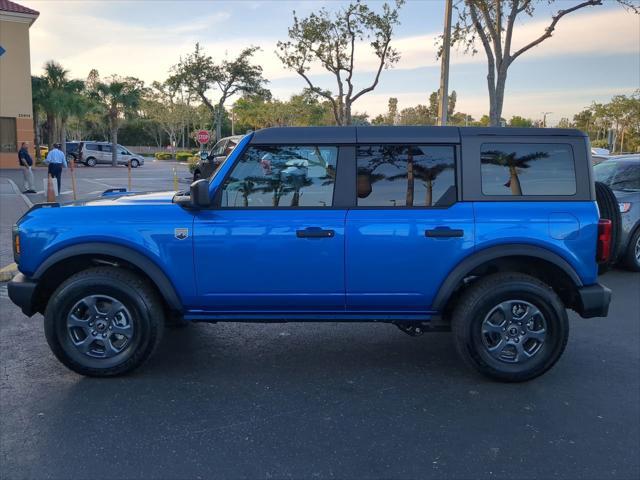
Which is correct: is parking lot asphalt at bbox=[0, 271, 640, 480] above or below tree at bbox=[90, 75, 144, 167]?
below

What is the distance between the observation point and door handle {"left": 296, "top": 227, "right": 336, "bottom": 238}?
161 inches

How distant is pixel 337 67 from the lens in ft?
87.6

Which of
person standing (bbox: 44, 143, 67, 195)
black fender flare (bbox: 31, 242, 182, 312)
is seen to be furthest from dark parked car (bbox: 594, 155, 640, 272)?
person standing (bbox: 44, 143, 67, 195)

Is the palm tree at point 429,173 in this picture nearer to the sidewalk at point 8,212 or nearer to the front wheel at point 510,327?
the front wheel at point 510,327

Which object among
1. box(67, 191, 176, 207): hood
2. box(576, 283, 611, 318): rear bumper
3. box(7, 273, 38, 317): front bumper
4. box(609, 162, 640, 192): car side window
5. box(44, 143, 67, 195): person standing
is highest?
box(44, 143, 67, 195): person standing

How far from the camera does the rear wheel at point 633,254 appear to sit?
8.24 meters

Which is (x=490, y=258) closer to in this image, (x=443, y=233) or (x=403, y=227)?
(x=443, y=233)

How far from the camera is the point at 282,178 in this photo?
14.0 feet

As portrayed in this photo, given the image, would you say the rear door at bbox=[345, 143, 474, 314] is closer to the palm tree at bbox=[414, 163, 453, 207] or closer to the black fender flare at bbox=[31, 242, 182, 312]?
the palm tree at bbox=[414, 163, 453, 207]

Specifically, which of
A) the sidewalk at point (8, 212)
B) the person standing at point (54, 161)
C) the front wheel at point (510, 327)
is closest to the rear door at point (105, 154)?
the sidewalk at point (8, 212)

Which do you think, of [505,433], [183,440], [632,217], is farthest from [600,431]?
[632,217]

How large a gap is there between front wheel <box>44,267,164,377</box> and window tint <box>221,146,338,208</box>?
0.92 meters

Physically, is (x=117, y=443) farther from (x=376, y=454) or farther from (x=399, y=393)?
(x=399, y=393)

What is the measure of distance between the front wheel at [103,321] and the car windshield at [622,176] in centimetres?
732
